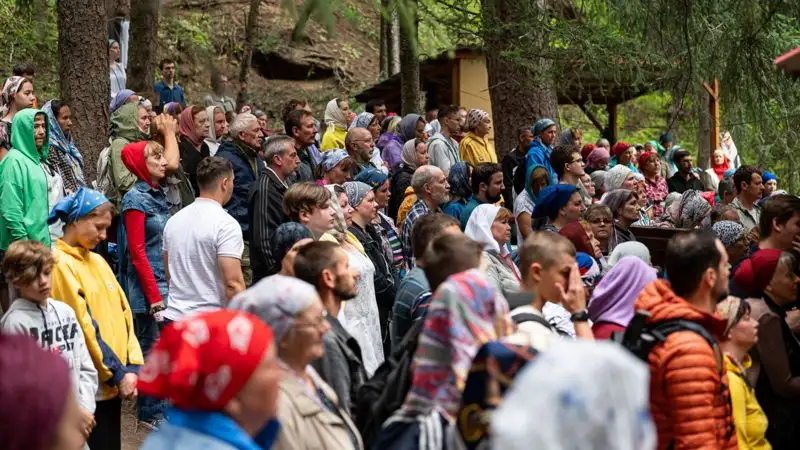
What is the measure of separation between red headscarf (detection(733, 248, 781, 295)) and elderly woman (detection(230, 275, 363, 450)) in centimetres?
343

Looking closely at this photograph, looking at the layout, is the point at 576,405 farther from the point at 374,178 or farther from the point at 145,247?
the point at 374,178

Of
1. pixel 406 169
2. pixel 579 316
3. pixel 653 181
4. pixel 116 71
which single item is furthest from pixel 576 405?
pixel 116 71

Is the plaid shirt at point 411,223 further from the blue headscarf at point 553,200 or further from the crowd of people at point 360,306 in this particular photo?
the blue headscarf at point 553,200

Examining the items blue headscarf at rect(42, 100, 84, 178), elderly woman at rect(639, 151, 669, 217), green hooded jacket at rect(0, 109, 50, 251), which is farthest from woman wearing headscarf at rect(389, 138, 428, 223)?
green hooded jacket at rect(0, 109, 50, 251)

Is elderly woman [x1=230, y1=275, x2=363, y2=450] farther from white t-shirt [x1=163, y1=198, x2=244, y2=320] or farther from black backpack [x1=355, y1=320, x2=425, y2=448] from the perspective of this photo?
white t-shirt [x1=163, y1=198, x2=244, y2=320]

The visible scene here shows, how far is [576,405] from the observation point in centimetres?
222

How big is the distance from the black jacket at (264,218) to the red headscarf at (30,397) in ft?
18.0

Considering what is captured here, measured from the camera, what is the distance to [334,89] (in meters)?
31.9

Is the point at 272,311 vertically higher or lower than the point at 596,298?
higher

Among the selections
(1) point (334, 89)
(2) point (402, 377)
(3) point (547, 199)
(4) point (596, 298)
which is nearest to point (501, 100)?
(3) point (547, 199)

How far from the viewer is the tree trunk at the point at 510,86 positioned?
39.2 feet

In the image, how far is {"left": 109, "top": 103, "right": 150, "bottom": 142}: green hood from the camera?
1085 centimetres

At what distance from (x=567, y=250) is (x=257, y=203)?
4023 millimetres

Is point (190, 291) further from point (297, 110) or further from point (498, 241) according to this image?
point (297, 110)
